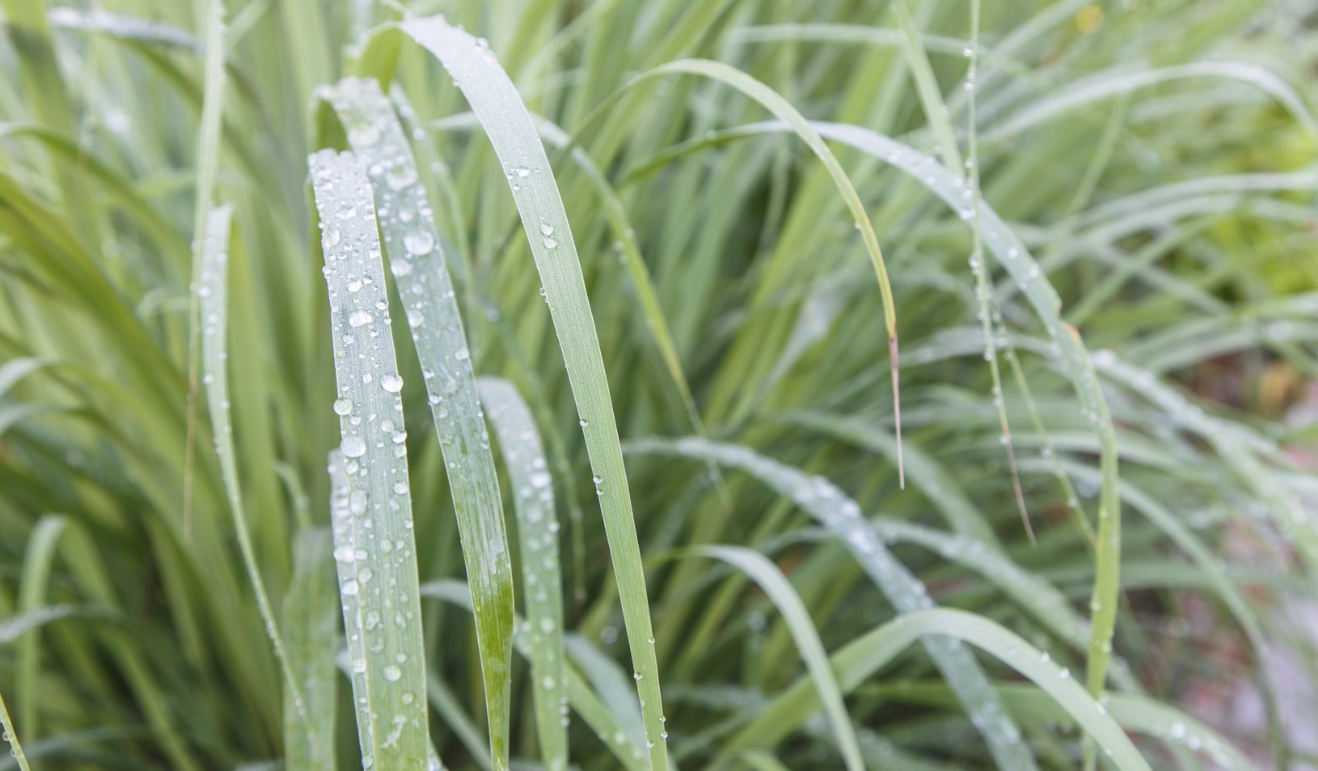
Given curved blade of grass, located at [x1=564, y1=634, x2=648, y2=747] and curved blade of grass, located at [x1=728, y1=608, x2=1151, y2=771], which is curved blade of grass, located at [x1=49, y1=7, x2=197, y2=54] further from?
curved blade of grass, located at [x1=728, y1=608, x2=1151, y2=771]

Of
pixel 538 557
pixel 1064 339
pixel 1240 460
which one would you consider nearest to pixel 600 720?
pixel 538 557

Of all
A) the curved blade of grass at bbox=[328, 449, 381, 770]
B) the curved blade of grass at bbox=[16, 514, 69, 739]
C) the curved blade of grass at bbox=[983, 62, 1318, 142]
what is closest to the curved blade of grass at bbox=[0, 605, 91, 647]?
the curved blade of grass at bbox=[16, 514, 69, 739]

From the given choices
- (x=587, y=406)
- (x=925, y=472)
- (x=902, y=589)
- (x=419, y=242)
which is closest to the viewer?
(x=587, y=406)

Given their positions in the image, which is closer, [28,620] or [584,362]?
[584,362]

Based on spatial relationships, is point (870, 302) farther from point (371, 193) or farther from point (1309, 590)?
point (371, 193)

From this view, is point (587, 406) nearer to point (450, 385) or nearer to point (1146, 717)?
point (450, 385)

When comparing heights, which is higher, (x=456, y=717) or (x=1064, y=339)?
(x=1064, y=339)

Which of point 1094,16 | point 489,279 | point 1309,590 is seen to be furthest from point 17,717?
point 1094,16
